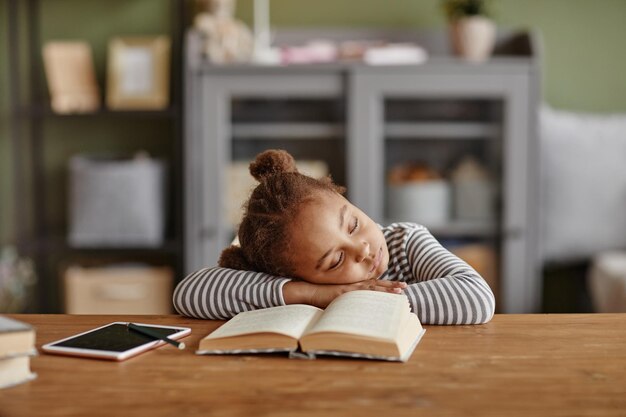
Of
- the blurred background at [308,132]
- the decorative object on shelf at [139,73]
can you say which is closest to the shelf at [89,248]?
the blurred background at [308,132]

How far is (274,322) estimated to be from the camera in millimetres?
1124

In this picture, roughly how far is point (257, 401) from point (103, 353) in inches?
11.0

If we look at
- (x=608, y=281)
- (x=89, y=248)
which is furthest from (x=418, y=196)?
(x=89, y=248)

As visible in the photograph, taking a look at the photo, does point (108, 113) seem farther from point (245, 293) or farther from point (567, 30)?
point (245, 293)

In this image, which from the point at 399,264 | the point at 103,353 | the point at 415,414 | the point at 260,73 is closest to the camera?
the point at 415,414

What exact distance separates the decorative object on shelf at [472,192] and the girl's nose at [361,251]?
6.34 ft

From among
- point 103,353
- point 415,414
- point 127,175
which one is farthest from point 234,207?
point 415,414

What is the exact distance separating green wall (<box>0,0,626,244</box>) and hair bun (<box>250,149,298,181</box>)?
2205 mm

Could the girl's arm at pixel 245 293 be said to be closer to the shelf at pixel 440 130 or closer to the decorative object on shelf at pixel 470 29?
the shelf at pixel 440 130

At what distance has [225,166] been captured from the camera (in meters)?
3.26

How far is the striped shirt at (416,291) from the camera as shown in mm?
1276

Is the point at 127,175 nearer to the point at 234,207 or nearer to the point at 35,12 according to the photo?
the point at 234,207

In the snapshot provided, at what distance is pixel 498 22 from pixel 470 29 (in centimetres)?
39

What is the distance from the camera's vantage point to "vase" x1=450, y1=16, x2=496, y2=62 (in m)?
3.28
